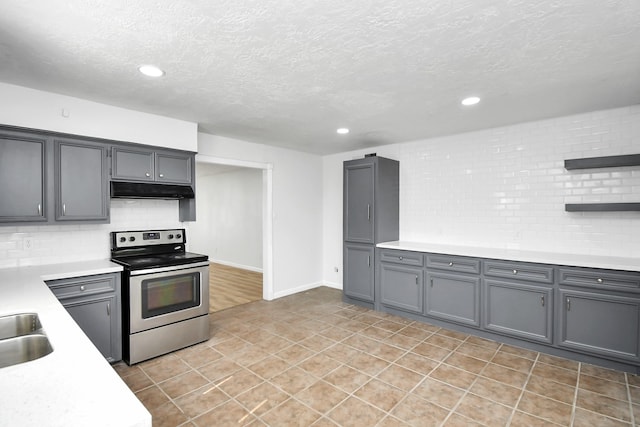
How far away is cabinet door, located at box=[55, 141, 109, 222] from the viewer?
113 inches

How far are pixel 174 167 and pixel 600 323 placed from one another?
4451 millimetres

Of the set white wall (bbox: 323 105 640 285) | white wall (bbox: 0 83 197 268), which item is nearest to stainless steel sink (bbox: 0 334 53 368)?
white wall (bbox: 0 83 197 268)

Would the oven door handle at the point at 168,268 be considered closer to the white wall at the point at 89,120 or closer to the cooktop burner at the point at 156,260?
the cooktop burner at the point at 156,260

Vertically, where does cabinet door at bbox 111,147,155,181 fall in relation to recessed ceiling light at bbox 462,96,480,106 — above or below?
below

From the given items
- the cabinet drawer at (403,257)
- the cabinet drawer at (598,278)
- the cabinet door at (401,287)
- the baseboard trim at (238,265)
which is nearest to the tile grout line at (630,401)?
the cabinet drawer at (598,278)

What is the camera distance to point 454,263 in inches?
148

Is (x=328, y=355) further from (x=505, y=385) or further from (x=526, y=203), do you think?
(x=526, y=203)

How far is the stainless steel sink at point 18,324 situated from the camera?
1.58 meters

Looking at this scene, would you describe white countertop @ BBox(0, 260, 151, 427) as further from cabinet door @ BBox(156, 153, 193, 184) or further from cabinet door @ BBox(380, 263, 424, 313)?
cabinet door @ BBox(380, 263, 424, 313)

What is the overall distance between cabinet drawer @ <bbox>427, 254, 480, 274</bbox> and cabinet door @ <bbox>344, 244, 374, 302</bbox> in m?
0.91

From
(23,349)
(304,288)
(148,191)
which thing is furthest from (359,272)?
(23,349)

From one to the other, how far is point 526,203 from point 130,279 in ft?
14.1

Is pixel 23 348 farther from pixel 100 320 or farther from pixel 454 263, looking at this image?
pixel 454 263

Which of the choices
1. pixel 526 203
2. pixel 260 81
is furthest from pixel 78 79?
pixel 526 203
